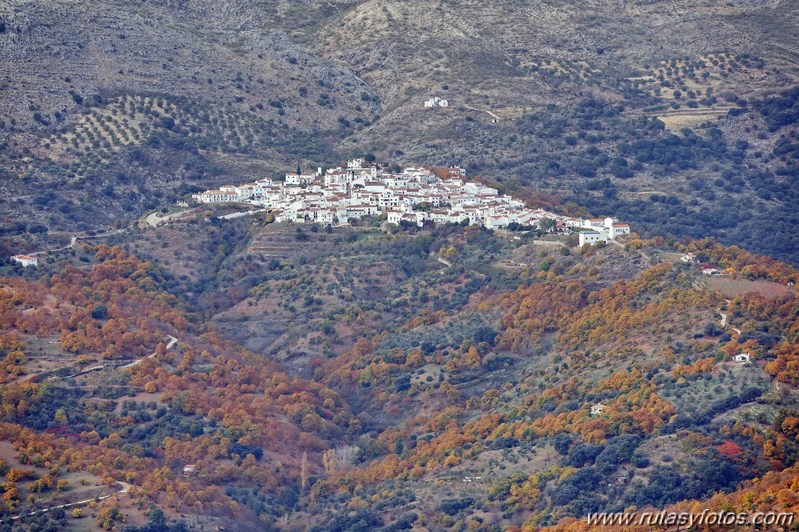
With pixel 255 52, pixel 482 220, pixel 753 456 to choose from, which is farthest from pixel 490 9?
pixel 753 456

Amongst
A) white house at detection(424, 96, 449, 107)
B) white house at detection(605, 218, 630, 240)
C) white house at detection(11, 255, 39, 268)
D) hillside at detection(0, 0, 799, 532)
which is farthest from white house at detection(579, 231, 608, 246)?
white house at detection(424, 96, 449, 107)

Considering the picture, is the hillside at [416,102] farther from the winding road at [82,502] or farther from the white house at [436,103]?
the winding road at [82,502]

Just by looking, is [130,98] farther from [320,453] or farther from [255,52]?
[320,453]

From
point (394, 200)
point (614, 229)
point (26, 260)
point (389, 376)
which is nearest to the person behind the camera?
point (389, 376)

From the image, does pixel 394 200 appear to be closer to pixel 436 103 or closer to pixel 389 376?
pixel 436 103

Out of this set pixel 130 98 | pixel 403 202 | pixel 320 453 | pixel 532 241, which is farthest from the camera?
pixel 130 98

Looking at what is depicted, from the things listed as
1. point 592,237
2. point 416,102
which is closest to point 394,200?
point 592,237
